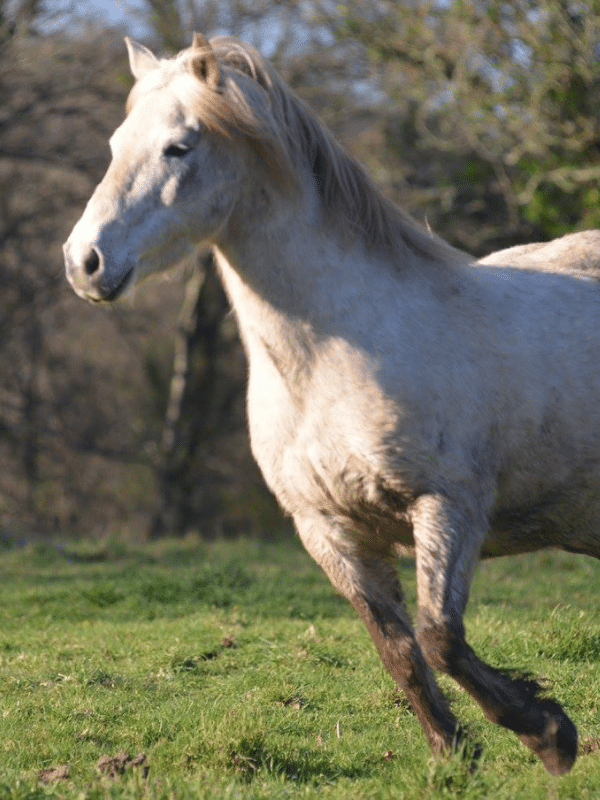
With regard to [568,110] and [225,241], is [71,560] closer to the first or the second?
[225,241]

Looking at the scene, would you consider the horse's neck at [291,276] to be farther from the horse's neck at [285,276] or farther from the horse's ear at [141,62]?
the horse's ear at [141,62]

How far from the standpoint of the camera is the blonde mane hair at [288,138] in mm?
3879

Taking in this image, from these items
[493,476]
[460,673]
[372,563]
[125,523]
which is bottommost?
[125,523]

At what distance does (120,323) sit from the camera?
1706 centimetres

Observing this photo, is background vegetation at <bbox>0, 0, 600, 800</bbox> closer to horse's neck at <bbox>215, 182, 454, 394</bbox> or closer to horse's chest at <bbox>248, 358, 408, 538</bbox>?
horse's neck at <bbox>215, 182, 454, 394</bbox>

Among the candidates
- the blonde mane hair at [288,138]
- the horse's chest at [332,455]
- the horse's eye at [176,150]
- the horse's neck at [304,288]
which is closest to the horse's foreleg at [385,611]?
the horse's chest at [332,455]

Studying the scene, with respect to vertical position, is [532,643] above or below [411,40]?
below

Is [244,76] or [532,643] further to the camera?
[532,643]

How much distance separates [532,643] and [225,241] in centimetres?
292

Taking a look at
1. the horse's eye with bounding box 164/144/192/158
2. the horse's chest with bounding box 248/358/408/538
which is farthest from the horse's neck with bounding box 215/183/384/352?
the horse's eye with bounding box 164/144/192/158

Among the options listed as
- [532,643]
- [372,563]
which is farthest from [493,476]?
[532,643]

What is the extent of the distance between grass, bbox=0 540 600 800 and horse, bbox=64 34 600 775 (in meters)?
0.37

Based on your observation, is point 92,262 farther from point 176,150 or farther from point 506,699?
point 506,699

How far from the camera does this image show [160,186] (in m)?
3.79
